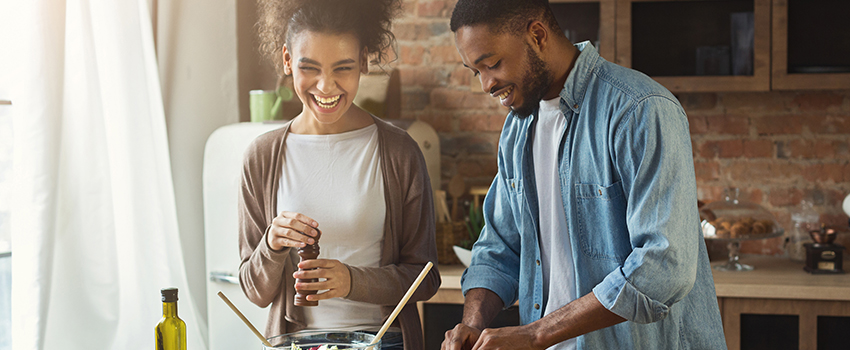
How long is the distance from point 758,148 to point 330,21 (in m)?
2.06

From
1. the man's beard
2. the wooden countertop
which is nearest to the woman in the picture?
the man's beard

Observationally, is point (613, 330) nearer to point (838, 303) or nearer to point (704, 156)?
point (838, 303)

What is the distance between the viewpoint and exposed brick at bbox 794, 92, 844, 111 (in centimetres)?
261

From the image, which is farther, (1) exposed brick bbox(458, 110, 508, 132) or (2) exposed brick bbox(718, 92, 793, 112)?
(1) exposed brick bbox(458, 110, 508, 132)

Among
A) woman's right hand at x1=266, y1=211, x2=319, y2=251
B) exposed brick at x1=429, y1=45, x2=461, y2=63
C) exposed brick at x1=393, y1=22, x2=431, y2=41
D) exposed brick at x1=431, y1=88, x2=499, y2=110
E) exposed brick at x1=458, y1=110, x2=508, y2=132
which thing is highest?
exposed brick at x1=393, y1=22, x2=431, y2=41

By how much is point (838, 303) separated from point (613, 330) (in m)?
1.30

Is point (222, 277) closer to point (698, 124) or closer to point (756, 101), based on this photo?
point (698, 124)

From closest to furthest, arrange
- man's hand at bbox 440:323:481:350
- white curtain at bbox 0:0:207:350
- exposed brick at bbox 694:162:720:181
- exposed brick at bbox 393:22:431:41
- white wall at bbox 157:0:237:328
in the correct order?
man's hand at bbox 440:323:481:350 → white curtain at bbox 0:0:207:350 → white wall at bbox 157:0:237:328 → exposed brick at bbox 694:162:720:181 → exposed brick at bbox 393:22:431:41

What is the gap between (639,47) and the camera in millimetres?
2480

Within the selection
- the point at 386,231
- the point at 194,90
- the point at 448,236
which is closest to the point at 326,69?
the point at 386,231

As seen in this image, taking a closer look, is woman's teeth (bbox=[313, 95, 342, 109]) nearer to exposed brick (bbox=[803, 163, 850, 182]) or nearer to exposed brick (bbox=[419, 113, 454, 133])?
exposed brick (bbox=[419, 113, 454, 133])

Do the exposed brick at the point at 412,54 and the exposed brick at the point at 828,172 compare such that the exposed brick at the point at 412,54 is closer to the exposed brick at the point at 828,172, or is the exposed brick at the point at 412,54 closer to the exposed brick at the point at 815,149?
the exposed brick at the point at 815,149

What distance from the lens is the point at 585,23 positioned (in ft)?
8.18

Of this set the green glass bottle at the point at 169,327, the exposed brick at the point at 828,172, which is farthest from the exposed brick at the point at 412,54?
the green glass bottle at the point at 169,327
